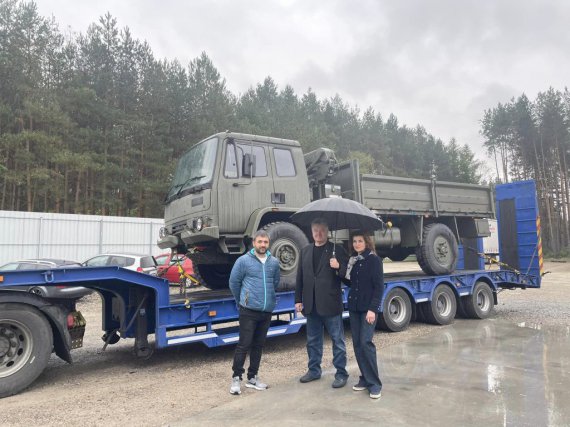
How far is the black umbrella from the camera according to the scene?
4.78 m

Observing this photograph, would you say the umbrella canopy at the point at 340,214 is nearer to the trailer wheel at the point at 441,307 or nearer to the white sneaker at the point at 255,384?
the white sneaker at the point at 255,384

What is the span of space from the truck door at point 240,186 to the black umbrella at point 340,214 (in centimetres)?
137

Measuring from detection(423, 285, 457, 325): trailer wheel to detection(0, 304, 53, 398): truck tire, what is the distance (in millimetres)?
6694

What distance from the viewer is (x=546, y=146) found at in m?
36.7

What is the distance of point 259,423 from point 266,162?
3972 mm

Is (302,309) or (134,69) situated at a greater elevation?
(134,69)

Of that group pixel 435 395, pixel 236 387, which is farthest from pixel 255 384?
pixel 435 395

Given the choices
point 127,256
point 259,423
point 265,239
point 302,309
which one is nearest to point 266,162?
point 265,239

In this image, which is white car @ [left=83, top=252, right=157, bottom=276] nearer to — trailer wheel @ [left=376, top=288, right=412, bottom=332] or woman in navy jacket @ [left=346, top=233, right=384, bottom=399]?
trailer wheel @ [left=376, top=288, right=412, bottom=332]

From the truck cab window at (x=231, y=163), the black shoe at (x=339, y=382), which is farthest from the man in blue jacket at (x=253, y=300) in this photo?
the truck cab window at (x=231, y=163)

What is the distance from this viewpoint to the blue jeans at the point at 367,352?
4.45m

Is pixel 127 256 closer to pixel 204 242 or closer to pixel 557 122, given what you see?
pixel 204 242

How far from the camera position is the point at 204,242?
6.67 metres

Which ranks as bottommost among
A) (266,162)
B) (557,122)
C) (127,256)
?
(127,256)
